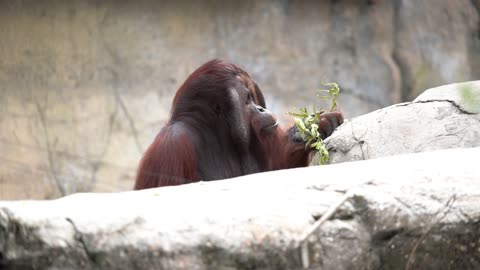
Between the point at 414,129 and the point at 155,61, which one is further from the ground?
the point at 414,129

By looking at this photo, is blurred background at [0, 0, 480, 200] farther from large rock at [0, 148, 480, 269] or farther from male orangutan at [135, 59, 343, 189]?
large rock at [0, 148, 480, 269]

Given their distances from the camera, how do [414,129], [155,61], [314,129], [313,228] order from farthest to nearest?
[155,61] < [314,129] < [414,129] < [313,228]

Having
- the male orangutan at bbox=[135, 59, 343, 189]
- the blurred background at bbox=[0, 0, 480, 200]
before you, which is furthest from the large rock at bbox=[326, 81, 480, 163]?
the blurred background at bbox=[0, 0, 480, 200]

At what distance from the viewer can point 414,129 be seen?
3.44 metres

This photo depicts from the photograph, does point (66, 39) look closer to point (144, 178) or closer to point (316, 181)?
point (144, 178)

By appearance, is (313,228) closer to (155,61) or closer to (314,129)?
(314,129)

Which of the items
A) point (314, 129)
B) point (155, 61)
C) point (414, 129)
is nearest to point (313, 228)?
point (414, 129)

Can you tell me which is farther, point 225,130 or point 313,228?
point 225,130

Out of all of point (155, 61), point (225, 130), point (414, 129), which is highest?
point (414, 129)

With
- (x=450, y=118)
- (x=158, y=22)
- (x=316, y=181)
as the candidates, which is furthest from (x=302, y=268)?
(x=158, y=22)

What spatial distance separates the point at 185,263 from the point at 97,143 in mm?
4985

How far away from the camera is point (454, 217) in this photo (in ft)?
6.79

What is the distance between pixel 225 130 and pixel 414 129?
0.88 metres

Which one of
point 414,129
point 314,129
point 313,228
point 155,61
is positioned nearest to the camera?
point 313,228
